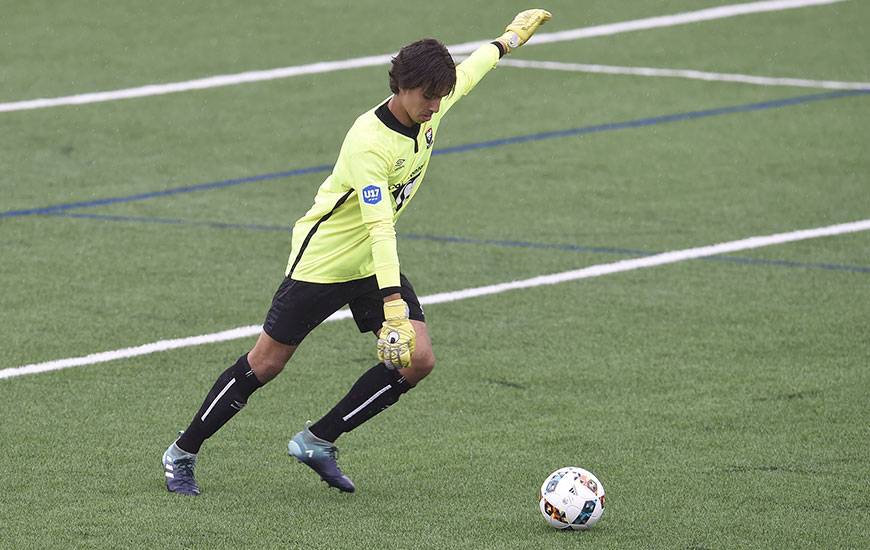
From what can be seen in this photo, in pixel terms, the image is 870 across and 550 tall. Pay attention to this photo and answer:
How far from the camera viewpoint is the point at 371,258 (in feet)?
21.5

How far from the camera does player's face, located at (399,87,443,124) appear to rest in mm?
6156

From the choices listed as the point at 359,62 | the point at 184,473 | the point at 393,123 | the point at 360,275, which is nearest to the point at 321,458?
the point at 184,473

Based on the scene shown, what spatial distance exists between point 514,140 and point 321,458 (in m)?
7.81

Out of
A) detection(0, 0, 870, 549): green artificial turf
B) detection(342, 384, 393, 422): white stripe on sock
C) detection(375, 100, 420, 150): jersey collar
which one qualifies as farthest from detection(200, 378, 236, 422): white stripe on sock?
detection(375, 100, 420, 150): jersey collar

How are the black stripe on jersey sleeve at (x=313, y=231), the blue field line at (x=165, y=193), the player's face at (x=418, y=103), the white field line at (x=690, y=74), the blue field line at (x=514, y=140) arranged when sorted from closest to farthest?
the player's face at (x=418, y=103), the black stripe on jersey sleeve at (x=313, y=231), the blue field line at (x=165, y=193), the blue field line at (x=514, y=140), the white field line at (x=690, y=74)

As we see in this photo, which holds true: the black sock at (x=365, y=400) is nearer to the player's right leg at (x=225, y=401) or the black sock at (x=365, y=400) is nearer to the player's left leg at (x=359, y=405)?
the player's left leg at (x=359, y=405)

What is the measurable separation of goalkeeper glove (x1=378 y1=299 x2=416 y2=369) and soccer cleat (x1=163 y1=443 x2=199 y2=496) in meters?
1.11

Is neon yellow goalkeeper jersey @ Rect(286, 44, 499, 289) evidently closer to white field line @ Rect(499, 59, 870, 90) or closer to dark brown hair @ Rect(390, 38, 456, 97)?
dark brown hair @ Rect(390, 38, 456, 97)

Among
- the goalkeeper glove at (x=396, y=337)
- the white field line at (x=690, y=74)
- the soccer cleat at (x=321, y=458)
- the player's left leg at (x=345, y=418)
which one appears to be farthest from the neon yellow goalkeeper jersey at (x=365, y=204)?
the white field line at (x=690, y=74)

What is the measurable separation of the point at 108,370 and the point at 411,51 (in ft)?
10.3

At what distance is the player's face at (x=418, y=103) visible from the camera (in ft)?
20.2

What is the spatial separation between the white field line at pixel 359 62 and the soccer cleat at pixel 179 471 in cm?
713

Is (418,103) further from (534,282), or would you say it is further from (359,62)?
(359,62)

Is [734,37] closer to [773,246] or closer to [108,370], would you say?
[773,246]
